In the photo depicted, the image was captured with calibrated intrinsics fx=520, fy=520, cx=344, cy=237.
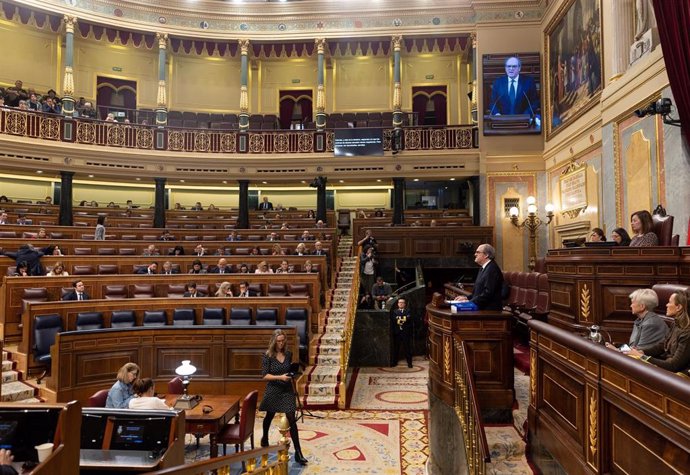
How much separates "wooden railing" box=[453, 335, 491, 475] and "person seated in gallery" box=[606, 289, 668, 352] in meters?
1.03

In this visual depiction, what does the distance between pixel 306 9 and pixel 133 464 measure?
15.9 m

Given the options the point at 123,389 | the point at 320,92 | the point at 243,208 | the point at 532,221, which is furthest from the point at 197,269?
the point at 320,92

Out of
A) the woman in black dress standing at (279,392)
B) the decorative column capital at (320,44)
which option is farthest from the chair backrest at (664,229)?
the decorative column capital at (320,44)

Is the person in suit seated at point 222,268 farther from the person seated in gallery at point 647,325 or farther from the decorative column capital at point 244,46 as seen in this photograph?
the decorative column capital at point 244,46

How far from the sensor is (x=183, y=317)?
27.8 feet

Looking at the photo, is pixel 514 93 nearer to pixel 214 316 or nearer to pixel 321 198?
pixel 321 198

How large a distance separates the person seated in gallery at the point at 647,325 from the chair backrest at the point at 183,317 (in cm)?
657

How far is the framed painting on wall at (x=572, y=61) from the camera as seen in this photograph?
33.9 ft

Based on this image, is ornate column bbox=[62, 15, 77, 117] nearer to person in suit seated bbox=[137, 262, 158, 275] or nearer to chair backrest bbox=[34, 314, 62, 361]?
person in suit seated bbox=[137, 262, 158, 275]

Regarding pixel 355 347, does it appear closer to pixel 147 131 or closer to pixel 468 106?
pixel 147 131

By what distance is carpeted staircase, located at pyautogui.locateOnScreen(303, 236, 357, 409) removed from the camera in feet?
25.5

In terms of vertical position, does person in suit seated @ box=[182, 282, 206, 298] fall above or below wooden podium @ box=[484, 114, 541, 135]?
below

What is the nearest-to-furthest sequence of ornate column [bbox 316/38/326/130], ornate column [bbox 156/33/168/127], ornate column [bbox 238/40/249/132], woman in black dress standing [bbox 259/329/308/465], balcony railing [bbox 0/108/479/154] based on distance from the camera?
1. woman in black dress standing [bbox 259/329/308/465]
2. balcony railing [bbox 0/108/479/154]
3. ornate column [bbox 156/33/168/127]
4. ornate column [bbox 316/38/326/130]
5. ornate column [bbox 238/40/249/132]

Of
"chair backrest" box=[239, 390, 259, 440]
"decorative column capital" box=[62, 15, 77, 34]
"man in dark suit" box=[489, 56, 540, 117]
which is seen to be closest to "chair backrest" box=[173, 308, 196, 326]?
"chair backrest" box=[239, 390, 259, 440]
